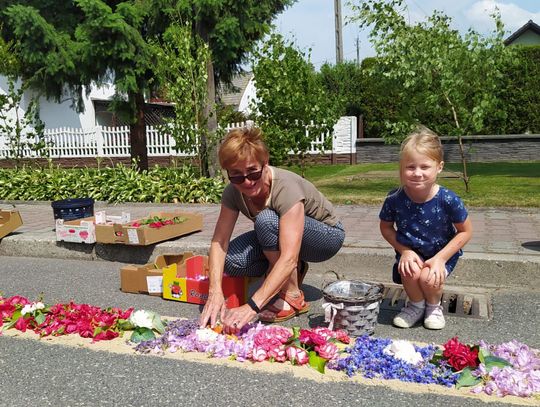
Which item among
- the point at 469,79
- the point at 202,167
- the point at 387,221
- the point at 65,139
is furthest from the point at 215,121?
the point at 65,139

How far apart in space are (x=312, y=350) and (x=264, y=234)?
31.8 inches

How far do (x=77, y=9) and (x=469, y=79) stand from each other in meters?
9.45

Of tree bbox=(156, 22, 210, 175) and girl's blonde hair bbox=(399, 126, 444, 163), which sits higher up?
tree bbox=(156, 22, 210, 175)

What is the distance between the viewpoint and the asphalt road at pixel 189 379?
2455 mm

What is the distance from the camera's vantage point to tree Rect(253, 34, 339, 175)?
10.1m

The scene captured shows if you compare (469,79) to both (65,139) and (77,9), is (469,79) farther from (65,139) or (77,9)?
(65,139)

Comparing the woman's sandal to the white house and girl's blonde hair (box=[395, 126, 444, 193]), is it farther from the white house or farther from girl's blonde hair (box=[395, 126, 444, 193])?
the white house

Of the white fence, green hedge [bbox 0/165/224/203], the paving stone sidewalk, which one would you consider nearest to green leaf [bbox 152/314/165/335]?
the paving stone sidewalk

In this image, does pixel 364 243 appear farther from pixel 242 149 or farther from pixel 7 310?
pixel 7 310

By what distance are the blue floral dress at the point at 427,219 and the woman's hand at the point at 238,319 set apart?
3.71 ft

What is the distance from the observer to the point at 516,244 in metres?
4.95

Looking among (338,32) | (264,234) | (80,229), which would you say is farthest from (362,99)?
(264,234)

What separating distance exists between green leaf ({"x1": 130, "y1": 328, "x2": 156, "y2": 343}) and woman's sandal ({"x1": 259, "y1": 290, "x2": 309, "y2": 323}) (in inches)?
29.8

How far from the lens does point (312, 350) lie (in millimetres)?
2869
